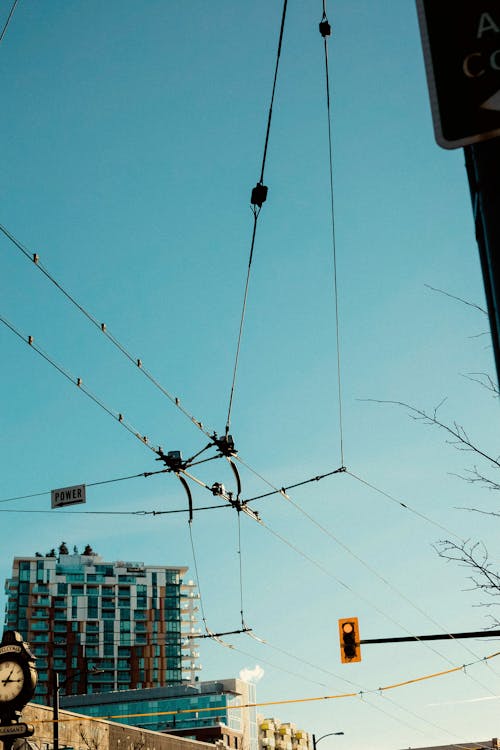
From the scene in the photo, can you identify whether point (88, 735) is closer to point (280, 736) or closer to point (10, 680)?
point (10, 680)

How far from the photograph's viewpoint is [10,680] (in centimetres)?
1781

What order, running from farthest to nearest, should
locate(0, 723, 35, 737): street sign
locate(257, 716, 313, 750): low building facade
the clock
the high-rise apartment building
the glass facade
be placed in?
the high-rise apartment building, locate(257, 716, 313, 750): low building facade, the glass facade, the clock, locate(0, 723, 35, 737): street sign

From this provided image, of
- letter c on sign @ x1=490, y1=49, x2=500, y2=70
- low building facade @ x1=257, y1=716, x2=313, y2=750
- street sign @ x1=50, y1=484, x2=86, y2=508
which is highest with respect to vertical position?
street sign @ x1=50, y1=484, x2=86, y2=508

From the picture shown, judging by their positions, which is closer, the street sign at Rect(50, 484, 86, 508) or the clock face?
the clock face

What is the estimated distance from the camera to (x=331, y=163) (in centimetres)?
1431

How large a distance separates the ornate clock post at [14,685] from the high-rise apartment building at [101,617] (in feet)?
409

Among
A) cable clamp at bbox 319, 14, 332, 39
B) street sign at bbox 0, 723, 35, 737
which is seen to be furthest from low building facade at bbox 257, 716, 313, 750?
cable clamp at bbox 319, 14, 332, 39

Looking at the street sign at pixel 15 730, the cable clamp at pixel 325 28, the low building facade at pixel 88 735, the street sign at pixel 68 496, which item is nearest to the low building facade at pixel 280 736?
the low building facade at pixel 88 735

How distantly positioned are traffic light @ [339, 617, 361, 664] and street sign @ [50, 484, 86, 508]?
891 centimetres

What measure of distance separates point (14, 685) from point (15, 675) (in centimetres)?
37

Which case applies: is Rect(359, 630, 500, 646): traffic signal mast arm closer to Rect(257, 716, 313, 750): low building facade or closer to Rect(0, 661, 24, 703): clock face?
Rect(0, 661, 24, 703): clock face

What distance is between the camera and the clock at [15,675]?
1708 cm

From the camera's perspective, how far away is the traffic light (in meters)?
20.4

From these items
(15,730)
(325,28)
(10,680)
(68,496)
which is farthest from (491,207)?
(68,496)
